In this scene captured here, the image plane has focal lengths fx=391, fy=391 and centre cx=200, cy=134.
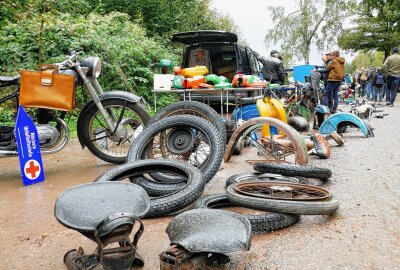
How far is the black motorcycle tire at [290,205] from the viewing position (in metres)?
2.89

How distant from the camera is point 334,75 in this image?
1070 centimetres

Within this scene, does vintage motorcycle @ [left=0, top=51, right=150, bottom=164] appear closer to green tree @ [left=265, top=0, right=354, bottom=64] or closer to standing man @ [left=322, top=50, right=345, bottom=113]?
standing man @ [left=322, top=50, right=345, bottom=113]

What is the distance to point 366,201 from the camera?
3492 mm

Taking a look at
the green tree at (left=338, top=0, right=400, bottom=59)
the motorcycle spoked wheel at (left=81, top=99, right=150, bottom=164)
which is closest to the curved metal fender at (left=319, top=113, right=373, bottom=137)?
the motorcycle spoked wheel at (left=81, top=99, right=150, bottom=164)

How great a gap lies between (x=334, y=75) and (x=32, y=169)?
28.3 feet

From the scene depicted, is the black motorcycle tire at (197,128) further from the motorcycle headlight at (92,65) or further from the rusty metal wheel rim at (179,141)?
the motorcycle headlight at (92,65)

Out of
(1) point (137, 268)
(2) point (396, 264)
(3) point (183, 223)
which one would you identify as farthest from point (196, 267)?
(2) point (396, 264)

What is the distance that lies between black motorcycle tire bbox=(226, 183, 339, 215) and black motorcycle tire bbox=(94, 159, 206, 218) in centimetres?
37

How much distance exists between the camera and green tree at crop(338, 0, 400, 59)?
122 ft

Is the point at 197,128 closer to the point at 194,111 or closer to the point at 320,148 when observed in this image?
the point at 194,111

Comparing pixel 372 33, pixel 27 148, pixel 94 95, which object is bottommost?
pixel 27 148

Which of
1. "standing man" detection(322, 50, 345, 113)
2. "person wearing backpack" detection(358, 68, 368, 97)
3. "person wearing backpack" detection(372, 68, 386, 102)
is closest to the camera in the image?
"standing man" detection(322, 50, 345, 113)

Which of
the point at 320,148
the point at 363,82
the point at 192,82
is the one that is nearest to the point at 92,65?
the point at 192,82

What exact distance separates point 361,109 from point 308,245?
8.69m
